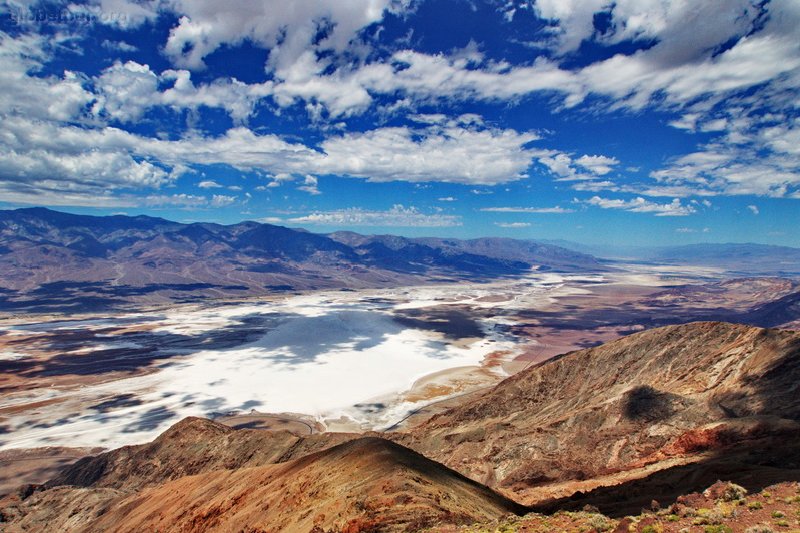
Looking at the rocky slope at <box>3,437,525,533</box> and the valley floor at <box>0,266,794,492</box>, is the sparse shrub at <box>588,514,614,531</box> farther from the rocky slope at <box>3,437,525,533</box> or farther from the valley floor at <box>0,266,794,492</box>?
the valley floor at <box>0,266,794,492</box>

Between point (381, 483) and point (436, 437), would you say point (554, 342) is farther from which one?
point (381, 483)

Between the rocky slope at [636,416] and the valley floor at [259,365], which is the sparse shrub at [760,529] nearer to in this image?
the rocky slope at [636,416]

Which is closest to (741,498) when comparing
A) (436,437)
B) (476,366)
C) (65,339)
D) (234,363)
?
(436,437)

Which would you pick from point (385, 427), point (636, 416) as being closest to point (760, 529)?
point (636, 416)

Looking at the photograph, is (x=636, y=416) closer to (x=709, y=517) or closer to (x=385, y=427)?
(x=709, y=517)

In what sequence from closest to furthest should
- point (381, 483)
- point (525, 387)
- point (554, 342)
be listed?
point (381, 483) < point (525, 387) < point (554, 342)

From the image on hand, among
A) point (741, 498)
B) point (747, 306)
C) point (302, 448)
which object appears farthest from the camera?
point (747, 306)

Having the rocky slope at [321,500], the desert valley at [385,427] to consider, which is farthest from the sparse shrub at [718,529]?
the rocky slope at [321,500]

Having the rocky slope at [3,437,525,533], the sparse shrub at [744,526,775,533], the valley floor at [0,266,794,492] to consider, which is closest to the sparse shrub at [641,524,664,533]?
the sparse shrub at [744,526,775,533]
